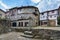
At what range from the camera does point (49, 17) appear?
3.59 meters

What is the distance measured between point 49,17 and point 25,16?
0.65m

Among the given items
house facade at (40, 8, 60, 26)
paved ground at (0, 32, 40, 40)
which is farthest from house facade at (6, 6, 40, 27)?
paved ground at (0, 32, 40, 40)

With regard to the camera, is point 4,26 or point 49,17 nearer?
point 49,17

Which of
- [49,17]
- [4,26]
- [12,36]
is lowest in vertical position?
[12,36]

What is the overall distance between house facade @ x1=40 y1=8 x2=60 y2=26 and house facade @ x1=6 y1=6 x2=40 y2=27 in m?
0.14

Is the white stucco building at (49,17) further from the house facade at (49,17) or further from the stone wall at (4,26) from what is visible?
the stone wall at (4,26)

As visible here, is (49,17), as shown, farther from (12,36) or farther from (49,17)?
(12,36)

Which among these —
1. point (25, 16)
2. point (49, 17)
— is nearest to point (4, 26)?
point (25, 16)

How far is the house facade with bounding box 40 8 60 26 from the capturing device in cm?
352

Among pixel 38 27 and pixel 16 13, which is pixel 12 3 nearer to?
pixel 16 13

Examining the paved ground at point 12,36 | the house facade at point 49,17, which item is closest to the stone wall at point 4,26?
the paved ground at point 12,36

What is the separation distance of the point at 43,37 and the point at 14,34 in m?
0.80

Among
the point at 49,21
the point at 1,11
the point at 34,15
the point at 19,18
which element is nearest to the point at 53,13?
the point at 49,21

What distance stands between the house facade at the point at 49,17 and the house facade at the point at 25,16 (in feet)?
0.45
